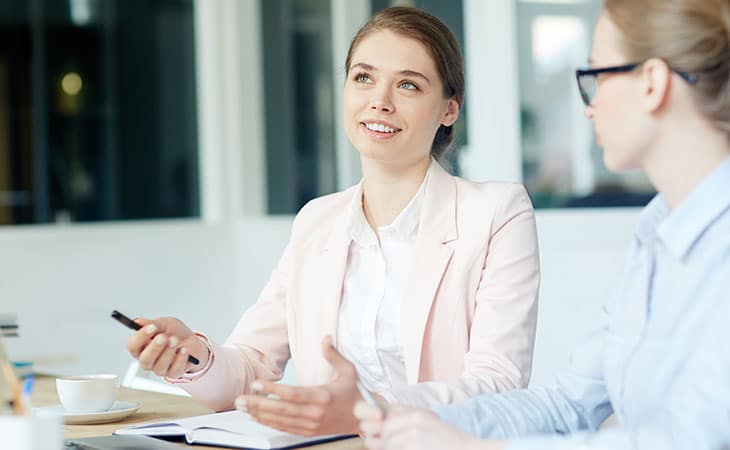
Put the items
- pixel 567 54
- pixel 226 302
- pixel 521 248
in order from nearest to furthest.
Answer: pixel 521 248
pixel 567 54
pixel 226 302

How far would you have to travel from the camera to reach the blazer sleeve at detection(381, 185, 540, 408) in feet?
6.25

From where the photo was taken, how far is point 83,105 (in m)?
6.84

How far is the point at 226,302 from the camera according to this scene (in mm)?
5660

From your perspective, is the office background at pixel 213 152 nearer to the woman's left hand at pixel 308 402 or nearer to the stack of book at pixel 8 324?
the stack of book at pixel 8 324

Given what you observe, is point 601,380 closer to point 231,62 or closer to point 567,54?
point 567,54

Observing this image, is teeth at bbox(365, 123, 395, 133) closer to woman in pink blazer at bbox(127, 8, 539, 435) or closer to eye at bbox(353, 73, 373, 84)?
woman in pink blazer at bbox(127, 8, 539, 435)

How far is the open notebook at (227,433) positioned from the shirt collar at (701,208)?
610 mm

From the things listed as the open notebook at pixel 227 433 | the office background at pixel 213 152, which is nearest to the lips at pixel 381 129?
the office background at pixel 213 152

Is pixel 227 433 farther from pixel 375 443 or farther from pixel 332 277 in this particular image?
pixel 332 277

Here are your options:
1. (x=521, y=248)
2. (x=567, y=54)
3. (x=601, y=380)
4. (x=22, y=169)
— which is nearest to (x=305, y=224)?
(x=521, y=248)

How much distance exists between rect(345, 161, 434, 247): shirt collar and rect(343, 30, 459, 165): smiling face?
0.08 meters

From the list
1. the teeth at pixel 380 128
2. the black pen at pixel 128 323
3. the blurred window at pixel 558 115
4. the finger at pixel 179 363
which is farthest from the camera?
the blurred window at pixel 558 115

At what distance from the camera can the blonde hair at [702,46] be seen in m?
1.29

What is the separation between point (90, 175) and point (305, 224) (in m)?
4.84
